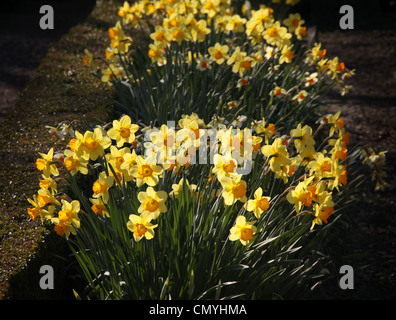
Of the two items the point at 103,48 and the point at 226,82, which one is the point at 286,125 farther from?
the point at 103,48

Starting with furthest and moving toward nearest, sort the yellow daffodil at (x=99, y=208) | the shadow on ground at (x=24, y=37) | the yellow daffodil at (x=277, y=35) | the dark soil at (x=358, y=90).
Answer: the shadow on ground at (x=24, y=37) < the yellow daffodil at (x=277, y=35) < the dark soil at (x=358, y=90) < the yellow daffodil at (x=99, y=208)

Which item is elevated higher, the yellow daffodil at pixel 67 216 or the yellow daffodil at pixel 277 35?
the yellow daffodil at pixel 277 35

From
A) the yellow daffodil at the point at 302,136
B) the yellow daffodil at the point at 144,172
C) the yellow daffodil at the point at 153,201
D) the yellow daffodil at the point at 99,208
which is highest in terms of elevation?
the yellow daffodil at the point at 302,136

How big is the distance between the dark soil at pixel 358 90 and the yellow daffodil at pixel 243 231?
0.78 m

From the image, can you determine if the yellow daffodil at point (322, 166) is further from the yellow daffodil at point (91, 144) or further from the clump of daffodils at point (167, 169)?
the yellow daffodil at point (91, 144)

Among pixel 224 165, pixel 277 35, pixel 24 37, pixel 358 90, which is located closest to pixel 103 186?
pixel 224 165

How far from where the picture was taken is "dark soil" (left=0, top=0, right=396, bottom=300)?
278 centimetres

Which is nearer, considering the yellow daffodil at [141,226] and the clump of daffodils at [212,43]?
the yellow daffodil at [141,226]

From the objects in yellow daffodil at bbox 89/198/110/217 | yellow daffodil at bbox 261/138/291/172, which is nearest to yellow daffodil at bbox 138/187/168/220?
yellow daffodil at bbox 89/198/110/217

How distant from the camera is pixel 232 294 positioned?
6.64ft

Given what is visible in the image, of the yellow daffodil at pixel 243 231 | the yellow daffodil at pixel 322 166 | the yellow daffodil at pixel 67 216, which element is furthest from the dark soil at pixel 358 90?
the yellow daffodil at pixel 243 231

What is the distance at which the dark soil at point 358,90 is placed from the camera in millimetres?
2781

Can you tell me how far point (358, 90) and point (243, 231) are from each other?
175 inches

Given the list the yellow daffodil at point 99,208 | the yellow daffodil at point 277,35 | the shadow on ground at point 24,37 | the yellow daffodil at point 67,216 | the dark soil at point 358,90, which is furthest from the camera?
the shadow on ground at point 24,37
